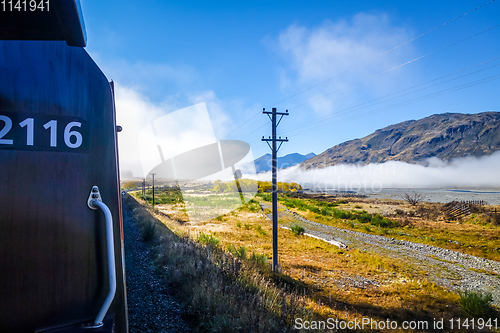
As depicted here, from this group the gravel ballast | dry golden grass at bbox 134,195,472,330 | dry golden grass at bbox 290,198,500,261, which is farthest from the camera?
dry golden grass at bbox 290,198,500,261

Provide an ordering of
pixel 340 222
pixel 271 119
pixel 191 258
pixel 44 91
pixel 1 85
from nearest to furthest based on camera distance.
Answer: pixel 1 85 < pixel 44 91 < pixel 191 258 < pixel 271 119 < pixel 340 222

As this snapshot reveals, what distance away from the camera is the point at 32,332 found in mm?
1520

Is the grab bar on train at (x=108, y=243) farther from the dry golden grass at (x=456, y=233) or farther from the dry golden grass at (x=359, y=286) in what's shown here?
the dry golden grass at (x=456, y=233)

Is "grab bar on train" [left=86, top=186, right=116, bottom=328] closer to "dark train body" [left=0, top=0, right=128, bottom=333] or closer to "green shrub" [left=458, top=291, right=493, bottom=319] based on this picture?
"dark train body" [left=0, top=0, right=128, bottom=333]

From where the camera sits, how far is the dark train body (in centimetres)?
149

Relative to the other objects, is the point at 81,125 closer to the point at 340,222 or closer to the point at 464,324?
the point at 464,324

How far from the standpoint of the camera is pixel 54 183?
162 centimetres

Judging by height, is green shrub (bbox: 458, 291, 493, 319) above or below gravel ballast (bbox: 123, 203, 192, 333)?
below

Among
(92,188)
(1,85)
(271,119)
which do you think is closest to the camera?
(1,85)

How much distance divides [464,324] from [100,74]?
11.3 meters

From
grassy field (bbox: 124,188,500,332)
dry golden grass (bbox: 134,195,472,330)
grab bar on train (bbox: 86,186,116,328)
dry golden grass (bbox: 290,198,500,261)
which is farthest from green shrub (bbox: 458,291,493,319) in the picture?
grab bar on train (bbox: 86,186,116,328)

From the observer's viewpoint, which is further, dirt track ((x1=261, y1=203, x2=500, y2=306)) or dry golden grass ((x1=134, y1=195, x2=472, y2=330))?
dirt track ((x1=261, y1=203, x2=500, y2=306))

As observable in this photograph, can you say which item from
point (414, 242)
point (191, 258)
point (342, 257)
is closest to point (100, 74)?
point (191, 258)

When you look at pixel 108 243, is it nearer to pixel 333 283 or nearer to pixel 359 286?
pixel 333 283
